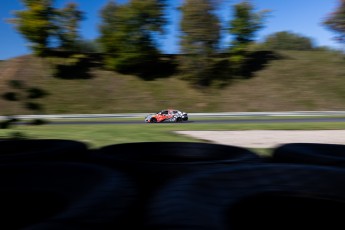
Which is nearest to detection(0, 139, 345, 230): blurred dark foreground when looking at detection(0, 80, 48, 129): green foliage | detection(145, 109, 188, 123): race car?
detection(0, 80, 48, 129): green foliage

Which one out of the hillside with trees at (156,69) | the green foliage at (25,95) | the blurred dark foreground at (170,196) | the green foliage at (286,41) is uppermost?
the green foliage at (286,41)

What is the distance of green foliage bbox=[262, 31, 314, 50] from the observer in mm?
102062

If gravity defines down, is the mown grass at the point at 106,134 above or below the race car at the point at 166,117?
below

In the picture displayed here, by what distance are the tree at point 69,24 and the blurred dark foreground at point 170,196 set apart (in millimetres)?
45748

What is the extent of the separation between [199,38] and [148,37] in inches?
290

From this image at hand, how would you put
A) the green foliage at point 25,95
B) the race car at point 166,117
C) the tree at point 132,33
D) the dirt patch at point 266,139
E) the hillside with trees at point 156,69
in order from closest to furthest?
the green foliage at point 25,95
the dirt patch at point 266,139
the race car at point 166,117
the hillside with trees at point 156,69
the tree at point 132,33

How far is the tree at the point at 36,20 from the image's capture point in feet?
140

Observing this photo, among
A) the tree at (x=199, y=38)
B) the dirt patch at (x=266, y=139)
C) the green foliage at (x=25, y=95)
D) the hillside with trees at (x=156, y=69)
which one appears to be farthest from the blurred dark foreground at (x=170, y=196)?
the tree at (x=199, y=38)

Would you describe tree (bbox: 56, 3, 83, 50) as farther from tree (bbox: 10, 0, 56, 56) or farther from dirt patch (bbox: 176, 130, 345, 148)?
dirt patch (bbox: 176, 130, 345, 148)

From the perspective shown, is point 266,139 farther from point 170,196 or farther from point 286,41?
point 286,41

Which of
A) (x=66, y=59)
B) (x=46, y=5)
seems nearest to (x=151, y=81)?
(x=66, y=59)

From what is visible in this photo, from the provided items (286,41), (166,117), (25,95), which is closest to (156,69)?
(166,117)

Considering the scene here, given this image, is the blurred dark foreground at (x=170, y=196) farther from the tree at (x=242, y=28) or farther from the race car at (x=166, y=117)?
the tree at (x=242, y=28)

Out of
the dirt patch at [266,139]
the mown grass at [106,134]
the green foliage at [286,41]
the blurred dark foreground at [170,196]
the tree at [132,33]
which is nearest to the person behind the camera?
the blurred dark foreground at [170,196]
